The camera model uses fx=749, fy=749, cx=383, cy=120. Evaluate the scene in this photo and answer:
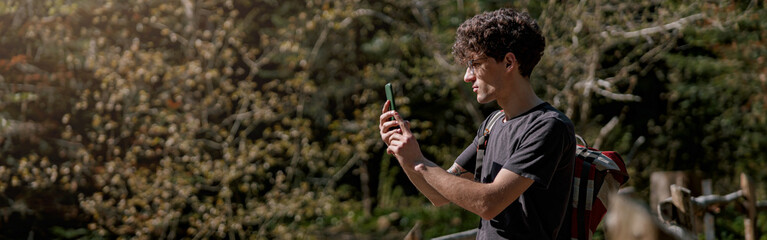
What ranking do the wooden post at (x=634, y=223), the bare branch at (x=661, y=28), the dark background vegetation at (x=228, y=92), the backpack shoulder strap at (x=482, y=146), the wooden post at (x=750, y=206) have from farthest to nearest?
1. the dark background vegetation at (x=228, y=92)
2. the bare branch at (x=661, y=28)
3. the wooden post at (x=750, y=206)
4. the backpack shoulder strap at (x=482, y=146)
5. the wooden post at (x=634, y=223)

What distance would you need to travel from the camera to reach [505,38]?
1852 mm

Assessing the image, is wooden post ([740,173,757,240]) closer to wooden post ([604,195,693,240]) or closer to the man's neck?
the man's neck

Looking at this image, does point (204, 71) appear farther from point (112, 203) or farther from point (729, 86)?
point (729, 86)

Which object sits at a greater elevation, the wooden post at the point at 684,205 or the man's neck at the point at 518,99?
the man's neck at the point at 518,99

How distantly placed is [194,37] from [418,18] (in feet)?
7.69

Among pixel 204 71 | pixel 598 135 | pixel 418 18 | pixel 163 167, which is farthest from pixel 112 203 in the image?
pixel 598 135

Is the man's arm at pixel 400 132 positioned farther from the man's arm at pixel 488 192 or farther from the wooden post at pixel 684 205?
the wooden post at pixel 684 205

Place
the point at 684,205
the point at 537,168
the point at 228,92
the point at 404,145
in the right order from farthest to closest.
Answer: the point at 228,92
the point at 684,205
the point at 404,145
the point at 537,168

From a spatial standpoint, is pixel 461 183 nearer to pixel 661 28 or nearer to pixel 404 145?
pixel 404 145

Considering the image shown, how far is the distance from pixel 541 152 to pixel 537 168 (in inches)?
1.5

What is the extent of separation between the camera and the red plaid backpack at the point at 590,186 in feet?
5.96

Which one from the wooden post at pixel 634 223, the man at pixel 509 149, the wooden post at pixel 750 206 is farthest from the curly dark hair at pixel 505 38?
the wooden post at pixel 750 206

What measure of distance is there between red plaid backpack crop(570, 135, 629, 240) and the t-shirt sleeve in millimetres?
145

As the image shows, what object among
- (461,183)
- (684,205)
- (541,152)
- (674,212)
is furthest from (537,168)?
(674,212)
